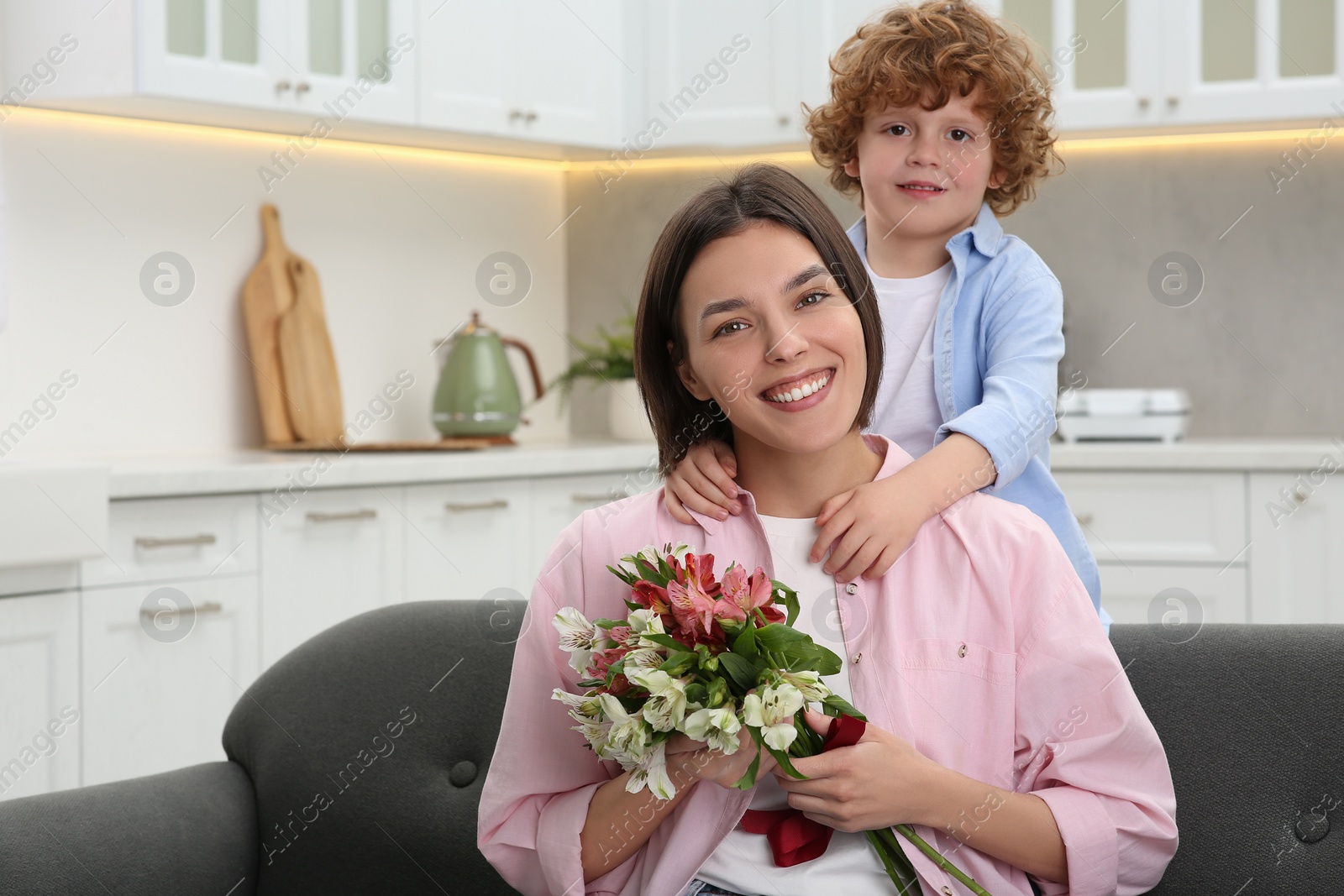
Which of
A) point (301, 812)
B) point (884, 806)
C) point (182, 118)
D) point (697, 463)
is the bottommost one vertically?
point (301, 812)

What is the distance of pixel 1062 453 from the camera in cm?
328

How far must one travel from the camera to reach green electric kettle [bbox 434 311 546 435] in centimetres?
353

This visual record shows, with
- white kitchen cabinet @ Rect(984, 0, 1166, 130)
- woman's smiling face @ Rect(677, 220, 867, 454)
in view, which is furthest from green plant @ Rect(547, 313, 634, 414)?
woman's smiling face @ Rect(677, 220, 867, 454)

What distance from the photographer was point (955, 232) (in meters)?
1.64

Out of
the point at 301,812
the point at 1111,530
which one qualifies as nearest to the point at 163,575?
the point at 301,812

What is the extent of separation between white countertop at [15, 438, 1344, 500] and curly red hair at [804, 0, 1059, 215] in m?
1.49

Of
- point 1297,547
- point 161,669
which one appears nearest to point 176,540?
point 161,669

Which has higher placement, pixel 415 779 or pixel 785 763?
pixel 785 763

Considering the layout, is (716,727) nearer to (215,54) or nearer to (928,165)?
(928,165)

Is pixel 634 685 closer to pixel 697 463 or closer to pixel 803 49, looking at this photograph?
pixel 697 463

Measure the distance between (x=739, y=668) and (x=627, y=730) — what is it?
10 cm

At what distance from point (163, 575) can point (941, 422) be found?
1.64m

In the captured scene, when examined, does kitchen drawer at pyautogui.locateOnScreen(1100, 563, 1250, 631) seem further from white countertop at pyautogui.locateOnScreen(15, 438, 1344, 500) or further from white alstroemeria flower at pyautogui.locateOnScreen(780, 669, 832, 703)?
white alstroemeria flower at pyautogui.locateOnScreen(780, 669, 832, 703)

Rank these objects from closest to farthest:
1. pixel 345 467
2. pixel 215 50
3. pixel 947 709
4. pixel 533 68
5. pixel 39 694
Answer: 1. pixel 947 709
2. pixel 39 694
3. pixel 345 467
4. pixel 215 50
5. pixel 533 68
